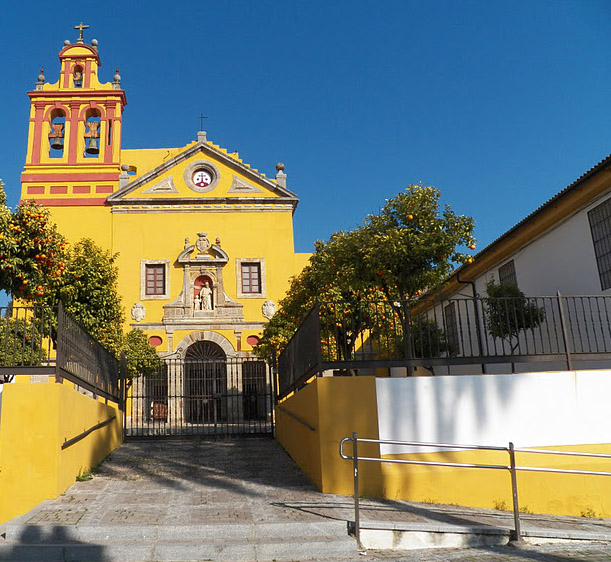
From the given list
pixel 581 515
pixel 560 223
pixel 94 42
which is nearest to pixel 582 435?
pixel 581 515

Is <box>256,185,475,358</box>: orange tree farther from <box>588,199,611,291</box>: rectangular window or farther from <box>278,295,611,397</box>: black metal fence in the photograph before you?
<box>588,199,611,291</box>: rectangular window

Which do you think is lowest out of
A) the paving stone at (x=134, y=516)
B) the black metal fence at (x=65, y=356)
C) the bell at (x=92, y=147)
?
the paving stone at (x=134, y=516)

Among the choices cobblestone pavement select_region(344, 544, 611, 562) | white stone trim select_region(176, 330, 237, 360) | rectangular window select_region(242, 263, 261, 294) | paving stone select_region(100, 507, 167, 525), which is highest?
rectangular window select_region(242, 263, 261, 294)

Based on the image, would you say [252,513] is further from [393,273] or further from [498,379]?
[393,273]

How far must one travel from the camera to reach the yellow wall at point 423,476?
301 inches

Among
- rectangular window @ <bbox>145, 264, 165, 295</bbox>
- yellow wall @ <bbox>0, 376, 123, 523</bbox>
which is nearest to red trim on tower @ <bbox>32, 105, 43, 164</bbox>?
rectangular window @ <bbox>145, 264, 165, 295</bbox>

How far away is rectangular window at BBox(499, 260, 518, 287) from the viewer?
49.0 ft

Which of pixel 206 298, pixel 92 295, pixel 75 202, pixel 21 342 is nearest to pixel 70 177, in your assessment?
pixel 75 202

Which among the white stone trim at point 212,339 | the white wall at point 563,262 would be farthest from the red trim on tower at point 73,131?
the white wall at point 563,262

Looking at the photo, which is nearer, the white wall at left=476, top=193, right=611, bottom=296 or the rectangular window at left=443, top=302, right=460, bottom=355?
the rectangular window at left=443, top=302, right=460, bottom=355

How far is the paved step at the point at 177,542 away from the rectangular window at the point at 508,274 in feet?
32.9

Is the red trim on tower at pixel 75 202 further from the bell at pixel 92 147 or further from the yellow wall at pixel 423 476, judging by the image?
the yellow wall at pixel 423 476

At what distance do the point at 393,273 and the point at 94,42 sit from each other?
23601 mm

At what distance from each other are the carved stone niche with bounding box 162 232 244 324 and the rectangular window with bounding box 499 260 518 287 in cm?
1227
